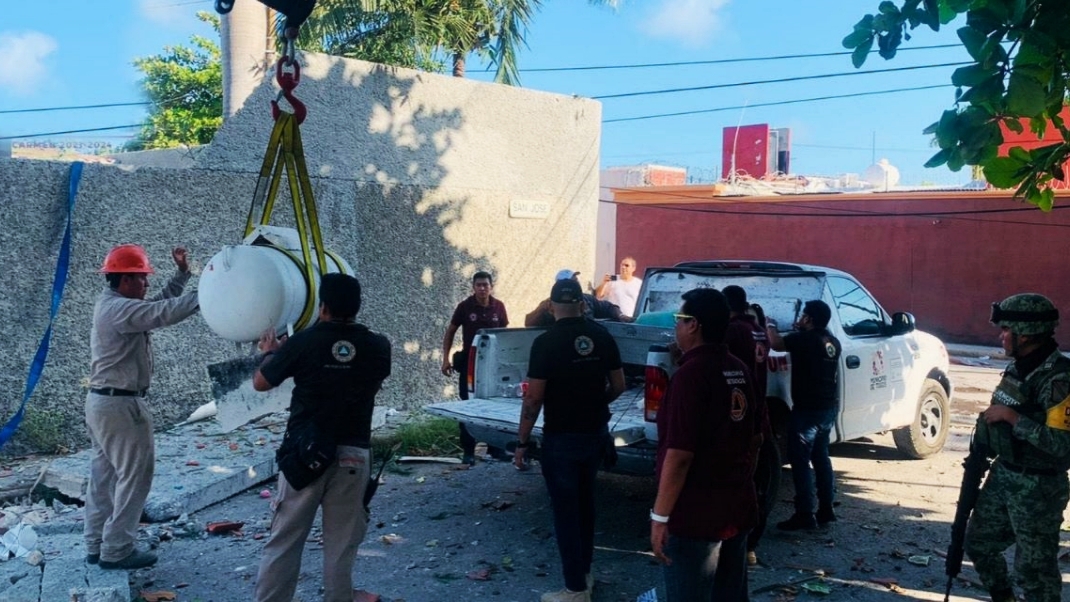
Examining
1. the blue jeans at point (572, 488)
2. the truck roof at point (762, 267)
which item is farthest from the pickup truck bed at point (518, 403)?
the truck roof at point (762, 267)

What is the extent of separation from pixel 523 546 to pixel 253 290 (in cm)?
289

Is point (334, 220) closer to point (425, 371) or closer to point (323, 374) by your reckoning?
point (425, 371)

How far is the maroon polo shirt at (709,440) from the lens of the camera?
3.54 metres

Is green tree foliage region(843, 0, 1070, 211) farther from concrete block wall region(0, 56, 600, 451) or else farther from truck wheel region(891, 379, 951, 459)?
concrete block wall region(0, 56, 600, 451)

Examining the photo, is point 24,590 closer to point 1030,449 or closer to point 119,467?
point 119,467

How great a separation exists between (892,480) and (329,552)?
18.4 feet

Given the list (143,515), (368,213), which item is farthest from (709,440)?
(368,213)

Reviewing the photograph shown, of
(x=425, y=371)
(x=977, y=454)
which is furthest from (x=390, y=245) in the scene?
(x=977, y=454)

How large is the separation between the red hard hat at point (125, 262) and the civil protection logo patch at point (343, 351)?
1943 millimetres

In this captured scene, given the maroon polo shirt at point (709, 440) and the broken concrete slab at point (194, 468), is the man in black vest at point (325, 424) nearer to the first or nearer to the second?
the maroon polo shirt at point (709, 440)

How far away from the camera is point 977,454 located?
14.8ft

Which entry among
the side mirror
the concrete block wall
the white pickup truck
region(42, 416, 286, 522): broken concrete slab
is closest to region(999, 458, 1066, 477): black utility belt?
the white pickup truck

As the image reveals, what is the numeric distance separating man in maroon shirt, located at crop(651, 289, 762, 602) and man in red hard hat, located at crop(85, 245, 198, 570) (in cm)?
311

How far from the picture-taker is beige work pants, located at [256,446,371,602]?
167 inches
